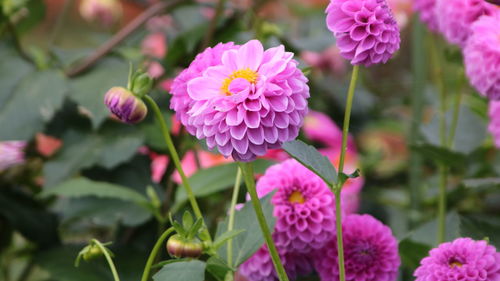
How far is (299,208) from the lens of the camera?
0.64 m

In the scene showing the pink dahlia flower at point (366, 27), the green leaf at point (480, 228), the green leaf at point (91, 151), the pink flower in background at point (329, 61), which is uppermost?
the pink dahlia flower at point (366, 27)

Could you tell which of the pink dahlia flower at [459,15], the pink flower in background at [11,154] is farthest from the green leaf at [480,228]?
the pink flower in background at [11,154]

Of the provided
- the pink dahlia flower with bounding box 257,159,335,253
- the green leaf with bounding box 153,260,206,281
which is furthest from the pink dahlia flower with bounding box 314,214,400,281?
the green leaf with bounding box 153,260,206,281

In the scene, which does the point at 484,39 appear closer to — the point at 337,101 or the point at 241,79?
the point at 241,79

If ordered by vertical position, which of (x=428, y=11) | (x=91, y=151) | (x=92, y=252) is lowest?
(x=91, y=151)

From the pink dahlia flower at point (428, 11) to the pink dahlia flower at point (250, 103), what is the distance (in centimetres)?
37

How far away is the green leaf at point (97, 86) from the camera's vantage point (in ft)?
2.97

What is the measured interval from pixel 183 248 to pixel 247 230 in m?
0.09

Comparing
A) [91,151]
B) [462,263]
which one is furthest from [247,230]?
[91,151]

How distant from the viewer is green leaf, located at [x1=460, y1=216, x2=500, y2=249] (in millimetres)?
740

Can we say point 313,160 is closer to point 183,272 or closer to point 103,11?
point 183,272

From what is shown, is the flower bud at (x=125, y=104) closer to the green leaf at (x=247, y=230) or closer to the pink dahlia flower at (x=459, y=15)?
the green leaf at (x=247, y=230)

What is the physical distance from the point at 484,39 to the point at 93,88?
45 centimetres

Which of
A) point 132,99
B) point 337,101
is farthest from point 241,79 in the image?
point 337,101
